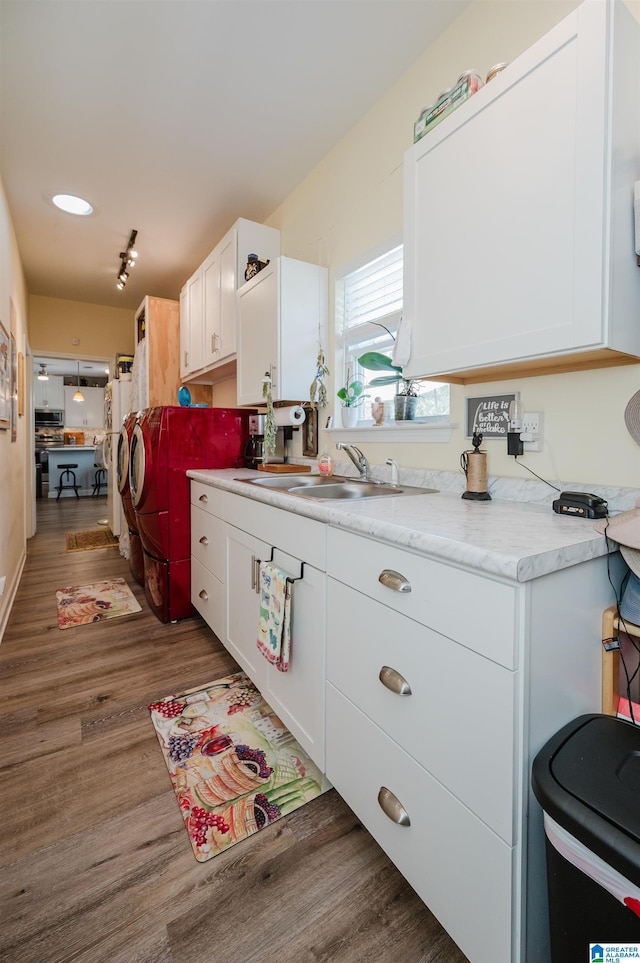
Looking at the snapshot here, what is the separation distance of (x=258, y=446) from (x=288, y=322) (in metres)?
0.88

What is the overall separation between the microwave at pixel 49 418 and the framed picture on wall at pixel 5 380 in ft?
27.0

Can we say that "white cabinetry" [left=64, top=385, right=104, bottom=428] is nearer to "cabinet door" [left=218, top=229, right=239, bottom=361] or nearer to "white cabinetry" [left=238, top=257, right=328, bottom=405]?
"cabinet door" [left=218, top=229, right=239, bottom=361]

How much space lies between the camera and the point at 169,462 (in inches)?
102

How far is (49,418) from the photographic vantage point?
9852 millimetres

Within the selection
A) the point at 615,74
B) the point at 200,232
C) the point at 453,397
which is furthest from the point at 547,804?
the point at 200,232

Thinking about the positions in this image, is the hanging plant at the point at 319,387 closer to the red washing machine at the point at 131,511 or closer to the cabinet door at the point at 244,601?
the cabinet door at the point at 244,601

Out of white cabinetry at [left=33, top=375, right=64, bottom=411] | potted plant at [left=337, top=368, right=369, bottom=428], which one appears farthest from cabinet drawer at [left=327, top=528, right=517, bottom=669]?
white cabinetry at [left=33, top=375, right=64, bottom=411]

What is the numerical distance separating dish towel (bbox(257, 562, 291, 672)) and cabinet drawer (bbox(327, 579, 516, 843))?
28 centimetres

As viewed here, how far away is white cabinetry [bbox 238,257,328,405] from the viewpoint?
2.28 metres

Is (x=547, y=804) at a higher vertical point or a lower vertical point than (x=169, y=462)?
lower

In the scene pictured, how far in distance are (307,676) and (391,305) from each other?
5.49 ft

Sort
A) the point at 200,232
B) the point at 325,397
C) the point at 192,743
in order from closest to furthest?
the point at 192,743 < the point at 325,397 < the point at 200,232

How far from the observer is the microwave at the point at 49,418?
31.9 feet

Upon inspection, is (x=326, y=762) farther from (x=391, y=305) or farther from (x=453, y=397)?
(x=391, y=305)
